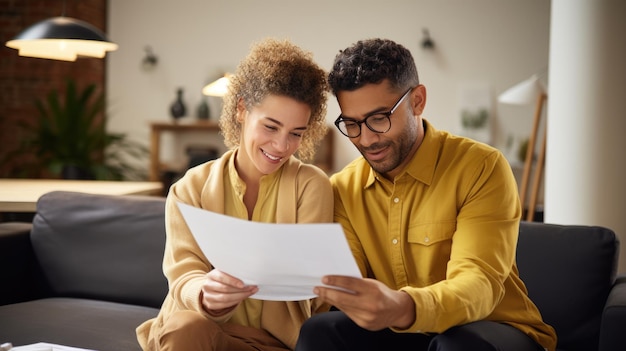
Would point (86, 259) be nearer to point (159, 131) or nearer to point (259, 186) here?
point (259, 186)

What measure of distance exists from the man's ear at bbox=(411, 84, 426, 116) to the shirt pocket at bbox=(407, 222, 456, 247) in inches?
12.2

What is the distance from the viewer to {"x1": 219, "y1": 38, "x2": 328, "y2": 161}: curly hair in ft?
5.92

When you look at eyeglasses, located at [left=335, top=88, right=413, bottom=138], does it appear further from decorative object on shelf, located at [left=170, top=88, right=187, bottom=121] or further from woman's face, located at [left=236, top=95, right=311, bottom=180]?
decorative object on shelf, located at [left=170, top=88, right=187, bottom=121]

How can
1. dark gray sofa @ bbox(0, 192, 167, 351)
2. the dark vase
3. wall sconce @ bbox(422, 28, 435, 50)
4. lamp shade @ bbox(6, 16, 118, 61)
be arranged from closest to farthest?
dark gray sofa @ bbox(0, 192, 167, 351) < lamp shade @ bbox(6, 16, 118, 61) < the dark vase < wall sconce @ bbox(422, 28, 435, 50)

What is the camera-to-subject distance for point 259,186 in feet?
6.35

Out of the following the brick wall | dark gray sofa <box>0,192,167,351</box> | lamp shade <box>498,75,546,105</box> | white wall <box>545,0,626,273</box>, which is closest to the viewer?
dark gray sofa <box>0,192,167,351</box>

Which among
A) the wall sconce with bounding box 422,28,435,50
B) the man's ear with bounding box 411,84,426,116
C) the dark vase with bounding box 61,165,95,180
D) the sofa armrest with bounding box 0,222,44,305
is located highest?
the wall sconce with bounding box 422,28,435,50

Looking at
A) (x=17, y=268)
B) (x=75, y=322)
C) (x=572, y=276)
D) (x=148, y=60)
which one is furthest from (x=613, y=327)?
(x=148, y=60)

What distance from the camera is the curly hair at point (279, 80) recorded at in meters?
1.81

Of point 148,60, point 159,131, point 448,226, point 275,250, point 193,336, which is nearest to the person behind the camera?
point 275,250

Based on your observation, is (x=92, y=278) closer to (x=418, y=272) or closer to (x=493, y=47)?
(x=418, y=272)

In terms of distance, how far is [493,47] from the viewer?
7.27m

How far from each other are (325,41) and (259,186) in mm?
5814

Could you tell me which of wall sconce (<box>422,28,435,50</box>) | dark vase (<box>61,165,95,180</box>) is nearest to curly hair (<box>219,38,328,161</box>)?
dark vase (<box>61,165,95,180</box>)
